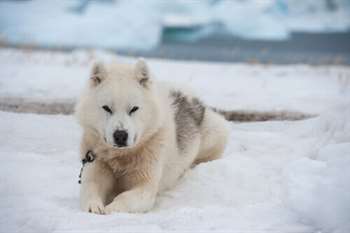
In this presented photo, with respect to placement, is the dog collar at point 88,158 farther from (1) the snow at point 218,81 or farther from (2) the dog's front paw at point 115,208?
(1) the snow at point 218,81

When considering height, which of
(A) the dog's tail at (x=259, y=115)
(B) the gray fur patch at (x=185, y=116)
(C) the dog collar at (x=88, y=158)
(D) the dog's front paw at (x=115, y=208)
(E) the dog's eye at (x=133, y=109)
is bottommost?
(A) the dog's tail at (x=259, y=115)

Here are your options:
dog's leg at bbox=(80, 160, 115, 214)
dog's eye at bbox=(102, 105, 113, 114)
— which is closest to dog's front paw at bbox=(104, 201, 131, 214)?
dog's leg at bbox=(80, 160, 115, 214)

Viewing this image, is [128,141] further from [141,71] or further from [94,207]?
[141,71]

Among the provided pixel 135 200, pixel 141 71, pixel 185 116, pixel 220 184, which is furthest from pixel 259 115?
pixel 135 200

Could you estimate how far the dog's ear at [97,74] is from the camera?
175 inches

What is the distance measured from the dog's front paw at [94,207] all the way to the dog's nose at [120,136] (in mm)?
516

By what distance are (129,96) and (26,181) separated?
1240 mm

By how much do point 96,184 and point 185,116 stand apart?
1453 millimetres

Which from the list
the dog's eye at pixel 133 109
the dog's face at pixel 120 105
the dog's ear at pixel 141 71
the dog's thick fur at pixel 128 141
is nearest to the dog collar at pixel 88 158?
the dog's thick fur at pixel 128 141

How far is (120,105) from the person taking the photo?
13.7ft

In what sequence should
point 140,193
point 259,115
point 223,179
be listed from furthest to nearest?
point 259,115
point 223,179
point 140,193

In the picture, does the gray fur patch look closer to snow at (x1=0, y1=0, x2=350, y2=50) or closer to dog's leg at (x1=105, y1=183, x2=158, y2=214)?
dog's leg at (x1=105, y1=183, x2=158, y2=214)

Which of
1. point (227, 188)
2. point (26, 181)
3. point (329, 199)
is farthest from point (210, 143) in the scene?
point (329, 199)

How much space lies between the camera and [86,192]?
4.25 m
